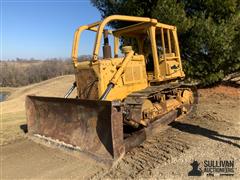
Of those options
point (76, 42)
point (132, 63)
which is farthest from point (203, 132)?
point (76, 42)

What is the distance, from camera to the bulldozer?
5.29 m

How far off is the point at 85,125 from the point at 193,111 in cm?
416

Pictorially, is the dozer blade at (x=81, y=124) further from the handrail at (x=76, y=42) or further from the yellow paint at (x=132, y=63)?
the handrail at (x=76, y=42)

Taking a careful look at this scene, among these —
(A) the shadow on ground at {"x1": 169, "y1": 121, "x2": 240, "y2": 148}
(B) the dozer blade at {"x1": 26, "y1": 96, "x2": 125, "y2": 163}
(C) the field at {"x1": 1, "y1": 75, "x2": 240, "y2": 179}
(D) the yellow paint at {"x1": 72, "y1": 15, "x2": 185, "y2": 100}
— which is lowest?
(C) the field at {"x1": 1, "y1": 75, "x2": 240, "y2": 179}

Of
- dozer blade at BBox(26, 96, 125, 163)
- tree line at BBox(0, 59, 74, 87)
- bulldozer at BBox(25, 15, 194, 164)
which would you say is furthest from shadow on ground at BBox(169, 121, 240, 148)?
tree line at BBox(0, 59, 74, 87)

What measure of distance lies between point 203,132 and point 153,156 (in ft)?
6.03

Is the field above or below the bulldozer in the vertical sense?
below

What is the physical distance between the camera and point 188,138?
638 centimetres

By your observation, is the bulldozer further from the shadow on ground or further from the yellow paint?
the shadow on ground

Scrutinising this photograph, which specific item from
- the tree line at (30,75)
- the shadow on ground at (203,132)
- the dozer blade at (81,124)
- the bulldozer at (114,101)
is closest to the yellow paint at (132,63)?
the bulldozer at (114,101)

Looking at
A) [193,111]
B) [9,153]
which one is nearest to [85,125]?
[9,153]

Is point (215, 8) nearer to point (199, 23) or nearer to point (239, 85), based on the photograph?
point (199, 23)

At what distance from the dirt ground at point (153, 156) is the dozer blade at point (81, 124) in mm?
249

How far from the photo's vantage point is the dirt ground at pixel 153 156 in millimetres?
4867
